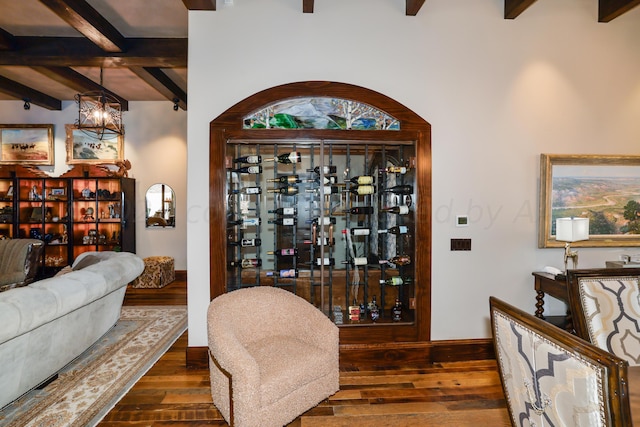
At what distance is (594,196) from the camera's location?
3328 millimetres

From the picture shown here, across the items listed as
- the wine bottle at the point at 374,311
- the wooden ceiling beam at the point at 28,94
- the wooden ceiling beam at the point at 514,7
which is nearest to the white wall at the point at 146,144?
the wooden ceiling beam at the point at 28,94

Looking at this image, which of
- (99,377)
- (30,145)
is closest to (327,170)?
(99,377)

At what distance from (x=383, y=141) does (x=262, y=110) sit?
1137mm

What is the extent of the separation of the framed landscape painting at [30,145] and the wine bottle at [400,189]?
21.1ft

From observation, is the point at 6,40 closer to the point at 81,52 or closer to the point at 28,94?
the point at 81,52

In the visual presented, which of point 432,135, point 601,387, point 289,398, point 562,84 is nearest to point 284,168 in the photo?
point 432,135

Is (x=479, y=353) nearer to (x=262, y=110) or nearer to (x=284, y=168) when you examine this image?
(x=284, y=168)

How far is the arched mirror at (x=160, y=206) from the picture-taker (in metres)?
6.44

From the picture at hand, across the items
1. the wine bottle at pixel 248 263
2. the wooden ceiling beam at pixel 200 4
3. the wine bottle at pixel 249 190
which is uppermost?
→ the wooden ceiling beam at pixel 200 4

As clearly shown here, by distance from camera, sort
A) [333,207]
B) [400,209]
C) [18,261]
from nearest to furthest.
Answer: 1. [400,209]
2. [333,207]
3. [18,261]

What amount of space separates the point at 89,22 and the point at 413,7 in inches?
124

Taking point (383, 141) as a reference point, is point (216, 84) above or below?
Answer: above

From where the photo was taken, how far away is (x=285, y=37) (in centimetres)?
305

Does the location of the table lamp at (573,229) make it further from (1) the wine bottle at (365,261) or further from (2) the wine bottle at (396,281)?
(1) the wine bottle at (365,261)
